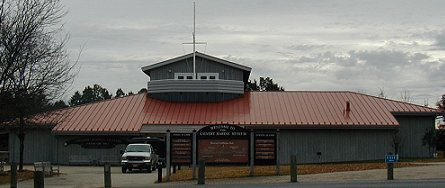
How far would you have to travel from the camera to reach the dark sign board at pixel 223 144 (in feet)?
93.6

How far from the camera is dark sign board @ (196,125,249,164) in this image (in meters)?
28.5

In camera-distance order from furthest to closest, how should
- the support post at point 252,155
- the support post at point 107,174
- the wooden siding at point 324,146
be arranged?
the wooden siding at point 324,146, the support post at point 252,155, the support post at point 107,174

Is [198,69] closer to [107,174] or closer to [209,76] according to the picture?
[209,76]

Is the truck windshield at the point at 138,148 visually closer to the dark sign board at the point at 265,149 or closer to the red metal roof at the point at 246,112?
the red metal roof at the point at 246,112

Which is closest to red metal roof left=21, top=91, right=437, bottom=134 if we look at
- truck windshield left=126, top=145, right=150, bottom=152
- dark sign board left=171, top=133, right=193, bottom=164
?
truck windshield left=126, top=145, right=150, bottom=152

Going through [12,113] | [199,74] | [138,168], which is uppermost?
[199,74]

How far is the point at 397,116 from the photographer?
49938 millimetres

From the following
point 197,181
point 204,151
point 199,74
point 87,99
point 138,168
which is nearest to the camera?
point 197,181

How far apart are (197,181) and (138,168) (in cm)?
1129

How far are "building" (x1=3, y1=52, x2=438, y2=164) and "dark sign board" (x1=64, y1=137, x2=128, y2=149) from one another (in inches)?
2.7

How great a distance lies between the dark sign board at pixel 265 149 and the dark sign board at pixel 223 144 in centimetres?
46

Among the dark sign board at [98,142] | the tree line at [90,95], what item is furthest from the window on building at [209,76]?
the tree line at [90,95]

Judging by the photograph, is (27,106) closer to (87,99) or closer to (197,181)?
(197,181)

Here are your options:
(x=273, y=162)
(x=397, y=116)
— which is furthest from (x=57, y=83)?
(x=397, y=116)
